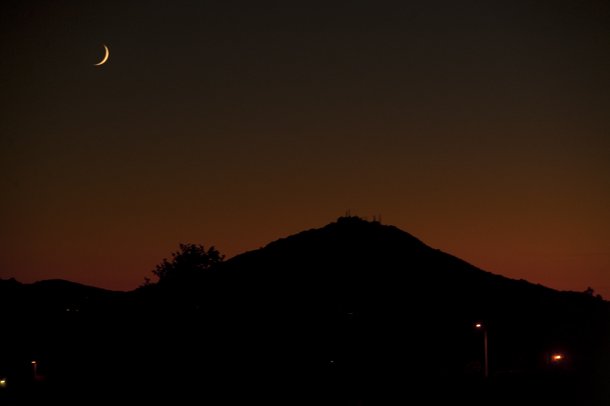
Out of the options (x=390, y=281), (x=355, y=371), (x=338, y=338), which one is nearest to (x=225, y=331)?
(x=338, y=338)

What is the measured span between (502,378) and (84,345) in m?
42.1

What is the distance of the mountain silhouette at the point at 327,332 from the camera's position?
4550 cm

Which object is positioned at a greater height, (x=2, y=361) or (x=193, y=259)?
(x=193, y=259)

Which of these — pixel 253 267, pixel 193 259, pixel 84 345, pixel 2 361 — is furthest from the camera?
pixel 253 267

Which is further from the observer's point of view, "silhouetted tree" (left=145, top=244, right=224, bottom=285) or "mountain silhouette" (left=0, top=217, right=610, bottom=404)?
"silhouetted tree" (left=145, top=244, right=224, bottom=285)

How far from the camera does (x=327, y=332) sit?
7181 centimetres

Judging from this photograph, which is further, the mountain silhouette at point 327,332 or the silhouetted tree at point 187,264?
the silhouetted tree at point 187,264

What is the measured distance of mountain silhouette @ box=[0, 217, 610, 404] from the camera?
45.5m

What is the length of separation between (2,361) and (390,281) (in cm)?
5463

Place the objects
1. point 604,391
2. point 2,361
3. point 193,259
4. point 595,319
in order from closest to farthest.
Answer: point 604,391, point 2,361, point 595,319, point 193,259

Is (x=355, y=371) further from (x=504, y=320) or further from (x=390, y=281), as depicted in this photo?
(x=390, y=281)

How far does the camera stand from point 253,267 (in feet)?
340

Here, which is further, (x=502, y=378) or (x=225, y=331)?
(x=225, y=331)

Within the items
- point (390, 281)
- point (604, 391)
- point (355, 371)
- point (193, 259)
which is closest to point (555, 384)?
point (604, 391)
